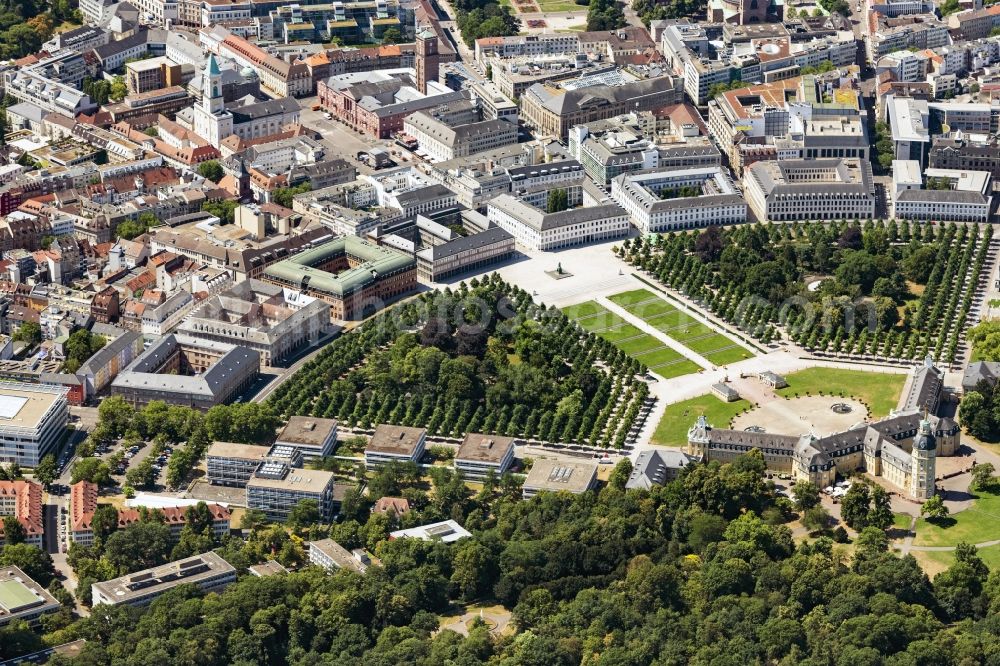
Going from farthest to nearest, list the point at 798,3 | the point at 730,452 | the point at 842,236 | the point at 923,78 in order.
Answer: the point at 798,3, the point at 923,78, the point at 842,236, the point at 730,452

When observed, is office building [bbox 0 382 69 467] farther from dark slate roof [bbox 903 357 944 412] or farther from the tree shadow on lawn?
the tree shadow on lawn

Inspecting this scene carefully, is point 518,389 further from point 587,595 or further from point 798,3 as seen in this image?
point 798,3

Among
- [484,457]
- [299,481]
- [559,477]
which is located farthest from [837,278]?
[299,481]

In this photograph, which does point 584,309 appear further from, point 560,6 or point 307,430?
point 560,6

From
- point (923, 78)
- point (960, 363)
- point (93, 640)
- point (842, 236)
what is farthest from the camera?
point (923, 78)

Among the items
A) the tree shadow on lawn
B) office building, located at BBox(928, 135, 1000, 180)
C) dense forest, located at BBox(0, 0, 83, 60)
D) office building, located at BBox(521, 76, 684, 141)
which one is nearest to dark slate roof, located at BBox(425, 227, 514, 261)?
office building, located at BBox(521, 76, 684, 141)

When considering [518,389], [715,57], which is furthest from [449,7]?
[518,389]

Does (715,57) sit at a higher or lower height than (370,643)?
higher
